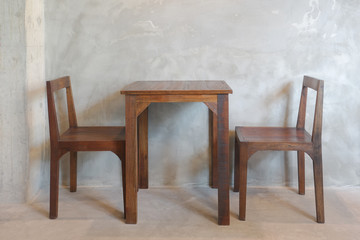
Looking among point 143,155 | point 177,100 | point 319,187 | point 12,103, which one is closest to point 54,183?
point 12,103

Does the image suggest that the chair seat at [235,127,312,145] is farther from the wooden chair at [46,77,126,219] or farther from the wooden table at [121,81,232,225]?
the wooden chair at [46,77,126,219]

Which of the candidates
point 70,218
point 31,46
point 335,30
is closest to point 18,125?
point 31,46

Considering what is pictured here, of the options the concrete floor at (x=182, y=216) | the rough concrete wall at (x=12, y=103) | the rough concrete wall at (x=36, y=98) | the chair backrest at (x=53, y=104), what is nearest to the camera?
the concrete floor at (x=182, y=216)

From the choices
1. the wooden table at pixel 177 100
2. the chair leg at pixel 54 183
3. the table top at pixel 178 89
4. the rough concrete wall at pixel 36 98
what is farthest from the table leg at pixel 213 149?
the rough concrete wall at pixel 36 98

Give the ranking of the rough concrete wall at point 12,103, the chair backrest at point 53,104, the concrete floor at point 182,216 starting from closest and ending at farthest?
1. the concrete floor at point 182,216
2. the chair backrest at point 53,104
3. the rough concrete wall at point 12,103

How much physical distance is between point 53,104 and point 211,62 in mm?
1217

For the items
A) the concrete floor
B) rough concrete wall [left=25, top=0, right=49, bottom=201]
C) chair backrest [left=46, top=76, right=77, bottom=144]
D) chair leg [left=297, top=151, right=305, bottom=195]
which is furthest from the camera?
chair leg [left=297, top=151, right=305, bottom=195]

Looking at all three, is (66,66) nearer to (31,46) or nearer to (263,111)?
(31,46)

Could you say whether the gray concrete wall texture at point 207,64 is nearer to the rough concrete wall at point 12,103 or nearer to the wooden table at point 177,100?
the rough concrete wall at point 12,103

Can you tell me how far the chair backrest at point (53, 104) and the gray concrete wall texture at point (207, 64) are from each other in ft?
0.57

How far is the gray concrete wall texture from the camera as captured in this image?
3.15 m

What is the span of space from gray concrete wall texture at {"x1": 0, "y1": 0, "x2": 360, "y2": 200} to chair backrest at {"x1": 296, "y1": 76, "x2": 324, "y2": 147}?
0.13 metres

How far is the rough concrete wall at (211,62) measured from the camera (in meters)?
3.15

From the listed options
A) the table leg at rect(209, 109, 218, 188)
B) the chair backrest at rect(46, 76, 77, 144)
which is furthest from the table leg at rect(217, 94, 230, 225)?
the chair backrest at rect(46, 76, 77, 144)
